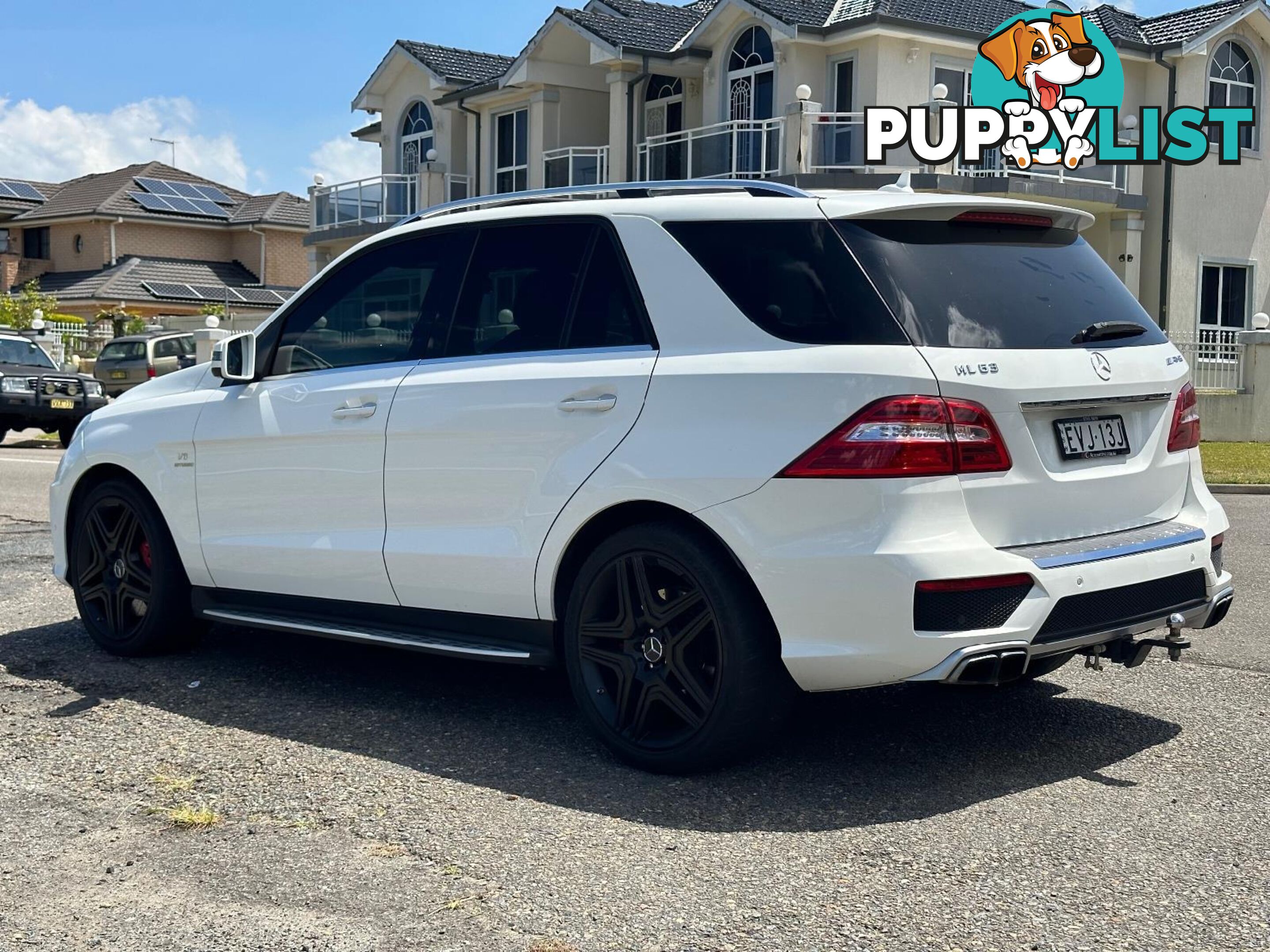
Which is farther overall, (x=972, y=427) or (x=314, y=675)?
(x=314, y=675)

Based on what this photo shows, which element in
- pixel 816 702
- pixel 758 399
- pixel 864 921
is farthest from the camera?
pixel 816 702

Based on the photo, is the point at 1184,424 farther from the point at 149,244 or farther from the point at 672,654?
the point at 149,244

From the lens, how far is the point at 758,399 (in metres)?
4.52

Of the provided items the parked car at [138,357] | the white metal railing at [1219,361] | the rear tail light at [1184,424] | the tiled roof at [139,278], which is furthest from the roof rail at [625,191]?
the tiled roof at [139,278]

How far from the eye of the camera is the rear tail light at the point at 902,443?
4320 mm

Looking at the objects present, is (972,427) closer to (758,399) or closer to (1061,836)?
(758,399)

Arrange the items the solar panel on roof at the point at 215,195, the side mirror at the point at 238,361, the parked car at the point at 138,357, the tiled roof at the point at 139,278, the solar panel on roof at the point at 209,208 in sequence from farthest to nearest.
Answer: the solar panel on roof at the point at 215,195
the solar panel on roof at the point at 209,208
the tiled roof at the point at 139,278
the parked car at the point at 138,357
the side mirror at the point at 238,361

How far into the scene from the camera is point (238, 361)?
20.0 feet

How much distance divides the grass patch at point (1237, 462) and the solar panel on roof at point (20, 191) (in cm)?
5402

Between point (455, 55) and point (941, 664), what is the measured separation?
1489 inches

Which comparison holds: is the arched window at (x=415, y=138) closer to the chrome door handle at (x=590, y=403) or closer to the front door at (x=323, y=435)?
the front door at (x=323, y=435)

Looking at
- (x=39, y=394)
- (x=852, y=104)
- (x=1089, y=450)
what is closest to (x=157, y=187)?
(x=852, y=104)

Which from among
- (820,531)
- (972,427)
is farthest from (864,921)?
(972,427)

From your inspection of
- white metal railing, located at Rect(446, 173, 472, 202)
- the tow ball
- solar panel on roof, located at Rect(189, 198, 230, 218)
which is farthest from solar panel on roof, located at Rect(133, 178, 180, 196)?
the tow ball
